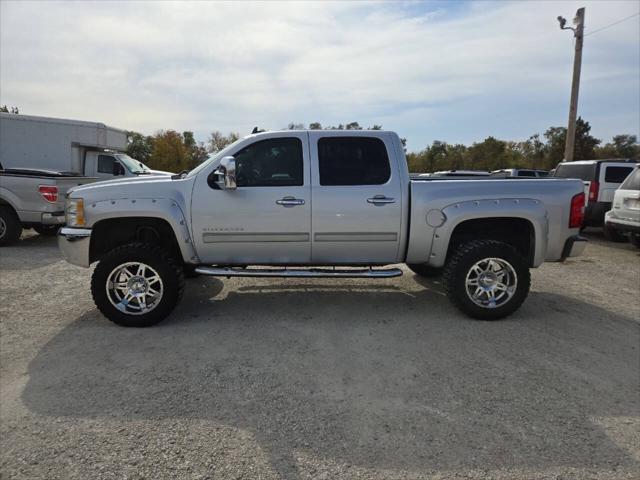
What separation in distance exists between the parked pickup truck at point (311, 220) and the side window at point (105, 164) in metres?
9.32

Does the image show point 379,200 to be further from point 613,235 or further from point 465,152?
point 465,152

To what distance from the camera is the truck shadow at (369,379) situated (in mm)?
2707

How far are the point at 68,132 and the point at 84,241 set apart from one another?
10.1 meters

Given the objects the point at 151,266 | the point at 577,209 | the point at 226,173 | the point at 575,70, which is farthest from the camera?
the point at 575,70

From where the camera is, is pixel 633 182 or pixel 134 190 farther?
pixel 633 182

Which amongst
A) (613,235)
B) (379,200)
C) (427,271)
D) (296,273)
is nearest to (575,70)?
(613,235)

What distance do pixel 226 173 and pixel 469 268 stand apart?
277 centimetres

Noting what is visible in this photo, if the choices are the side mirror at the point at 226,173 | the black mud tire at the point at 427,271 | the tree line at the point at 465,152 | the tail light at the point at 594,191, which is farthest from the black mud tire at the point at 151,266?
the tree line at the point at 465,152

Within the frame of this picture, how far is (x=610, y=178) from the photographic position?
10656 millimetres

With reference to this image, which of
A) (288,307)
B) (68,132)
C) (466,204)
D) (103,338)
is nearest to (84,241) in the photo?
(103,338)

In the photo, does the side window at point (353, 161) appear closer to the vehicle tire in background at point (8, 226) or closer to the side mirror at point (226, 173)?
the side mirror at point (226, 173)

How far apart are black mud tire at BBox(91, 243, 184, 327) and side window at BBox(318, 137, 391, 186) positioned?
6.26 ft

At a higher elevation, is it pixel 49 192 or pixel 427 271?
pixel 49 192

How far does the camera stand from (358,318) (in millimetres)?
4875
